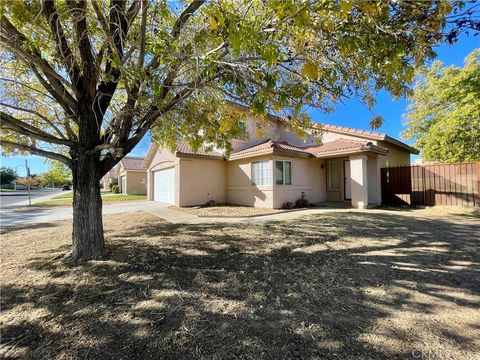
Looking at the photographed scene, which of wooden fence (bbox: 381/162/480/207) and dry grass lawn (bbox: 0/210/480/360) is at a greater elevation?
wooden fence (bbox: 381/162/480/207)

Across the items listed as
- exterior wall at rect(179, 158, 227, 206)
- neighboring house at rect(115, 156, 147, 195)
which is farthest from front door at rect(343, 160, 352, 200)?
neighboring house at rect(115, 156, 147, 195)

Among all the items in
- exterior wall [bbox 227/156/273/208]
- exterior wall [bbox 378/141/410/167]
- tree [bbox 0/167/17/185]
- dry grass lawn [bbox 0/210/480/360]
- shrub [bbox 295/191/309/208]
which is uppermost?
tree [bbox 0/167/17/185]

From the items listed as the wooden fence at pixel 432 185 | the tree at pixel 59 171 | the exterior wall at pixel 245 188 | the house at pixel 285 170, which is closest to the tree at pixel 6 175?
the tree at pixel 59 171

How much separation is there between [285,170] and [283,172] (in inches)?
8.0

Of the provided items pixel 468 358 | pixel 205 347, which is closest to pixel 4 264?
pixel 205 347

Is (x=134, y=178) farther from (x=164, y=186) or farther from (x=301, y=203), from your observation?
(x=301, y=203)

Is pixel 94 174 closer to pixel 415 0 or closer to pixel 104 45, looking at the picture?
pixel 104 45

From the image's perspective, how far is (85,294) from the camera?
12.1ft

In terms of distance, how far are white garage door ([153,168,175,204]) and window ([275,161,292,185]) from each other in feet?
23.1

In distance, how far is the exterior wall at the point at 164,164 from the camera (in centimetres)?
1441

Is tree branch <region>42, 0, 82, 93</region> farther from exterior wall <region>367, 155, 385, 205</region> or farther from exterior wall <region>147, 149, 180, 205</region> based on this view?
exterior wall <region>367, 155, 385, 205</region>

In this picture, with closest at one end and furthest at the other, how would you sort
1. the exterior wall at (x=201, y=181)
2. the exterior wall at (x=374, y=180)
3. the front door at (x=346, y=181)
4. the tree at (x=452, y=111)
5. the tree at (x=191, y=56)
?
the tree at (x=191, y=56)
the exterior wall at (x=374, y=180)
the exterior wall at (x=201, y=181)
the front door at (x=346, y=181)
the tree at (x=452, y=111)

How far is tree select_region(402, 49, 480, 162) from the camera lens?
15.3m

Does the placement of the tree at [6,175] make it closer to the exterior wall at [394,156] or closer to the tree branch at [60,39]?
the tree branch at [60,39]
